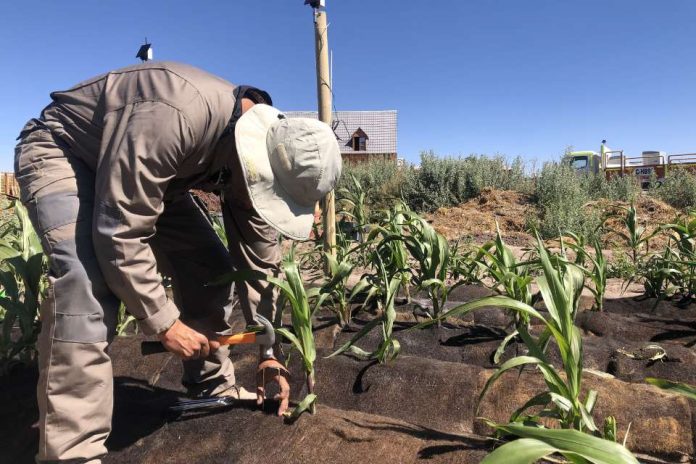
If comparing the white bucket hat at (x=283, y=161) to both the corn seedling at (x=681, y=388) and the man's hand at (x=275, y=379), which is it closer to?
the man's hand at (x=275, y=379)

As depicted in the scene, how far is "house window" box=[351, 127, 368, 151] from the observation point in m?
23.3

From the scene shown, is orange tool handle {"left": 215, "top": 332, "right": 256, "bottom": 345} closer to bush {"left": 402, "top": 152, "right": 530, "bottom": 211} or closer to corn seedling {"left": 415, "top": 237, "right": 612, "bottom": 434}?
corn seedling {"left": 415, "top": 237, "right": 612, "bottom": 434}

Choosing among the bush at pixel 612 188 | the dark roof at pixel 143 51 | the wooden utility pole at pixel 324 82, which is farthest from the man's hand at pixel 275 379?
Answer: the bush at pixel 612 188

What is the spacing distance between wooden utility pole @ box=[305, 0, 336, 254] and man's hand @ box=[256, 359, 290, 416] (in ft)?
4.78

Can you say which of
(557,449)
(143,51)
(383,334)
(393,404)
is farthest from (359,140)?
(557,449)

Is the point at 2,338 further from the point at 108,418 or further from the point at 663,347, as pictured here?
the point at 663,347

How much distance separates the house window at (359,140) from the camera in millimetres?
23312

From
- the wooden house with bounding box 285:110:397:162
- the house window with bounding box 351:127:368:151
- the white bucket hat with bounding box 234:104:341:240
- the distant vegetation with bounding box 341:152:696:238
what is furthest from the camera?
the house window with bounding box 351:127:368:151

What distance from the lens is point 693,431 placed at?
1541 millimetres

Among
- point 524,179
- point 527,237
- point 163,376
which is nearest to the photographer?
point 163,376

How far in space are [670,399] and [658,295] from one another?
1475 mm

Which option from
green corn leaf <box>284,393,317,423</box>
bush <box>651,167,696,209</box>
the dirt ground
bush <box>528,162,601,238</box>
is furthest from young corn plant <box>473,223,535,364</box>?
bush <box>651,167,696,209</box>

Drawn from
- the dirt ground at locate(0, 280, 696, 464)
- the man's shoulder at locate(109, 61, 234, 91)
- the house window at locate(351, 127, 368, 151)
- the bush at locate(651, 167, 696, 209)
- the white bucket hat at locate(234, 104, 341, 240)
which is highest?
the house window at locate(351, 127, 368, 151)

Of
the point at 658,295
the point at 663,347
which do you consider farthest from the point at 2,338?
the point at 658,295
